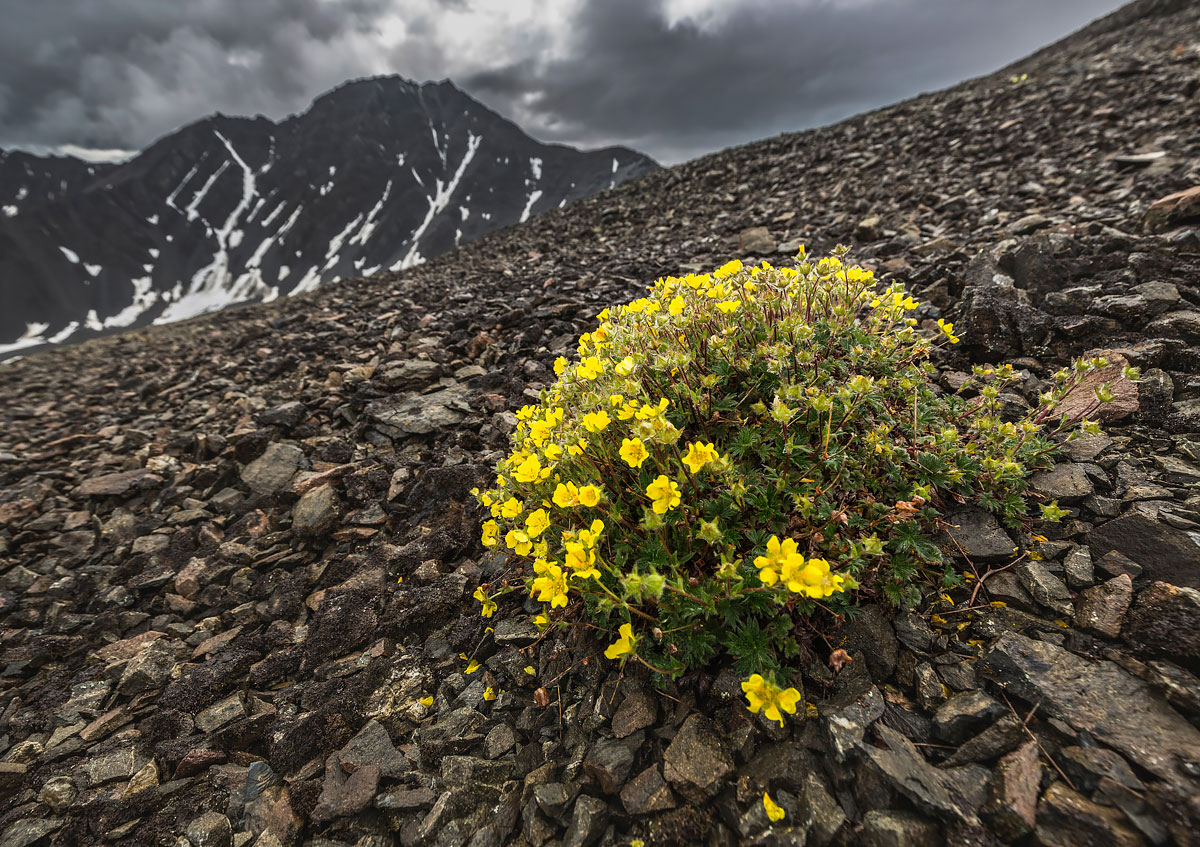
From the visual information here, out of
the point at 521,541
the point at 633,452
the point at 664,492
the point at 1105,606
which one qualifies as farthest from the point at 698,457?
the point at 1105,606

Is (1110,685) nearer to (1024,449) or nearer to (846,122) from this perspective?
(1024,449)

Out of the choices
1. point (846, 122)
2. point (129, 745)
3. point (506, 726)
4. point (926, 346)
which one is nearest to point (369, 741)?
point (506, 726)

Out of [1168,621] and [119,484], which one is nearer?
[1168,621]

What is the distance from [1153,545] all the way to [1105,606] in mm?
443

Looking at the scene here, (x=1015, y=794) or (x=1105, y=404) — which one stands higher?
(x=1105, y=404)

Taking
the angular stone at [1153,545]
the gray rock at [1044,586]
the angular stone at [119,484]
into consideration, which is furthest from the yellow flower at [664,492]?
the angular stone at [119,484]

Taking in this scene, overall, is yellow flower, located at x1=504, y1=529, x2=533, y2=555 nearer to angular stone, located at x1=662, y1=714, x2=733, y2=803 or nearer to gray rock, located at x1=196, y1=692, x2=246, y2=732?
angular stone, located at x1=662, y1=714, x2=733, y2=803

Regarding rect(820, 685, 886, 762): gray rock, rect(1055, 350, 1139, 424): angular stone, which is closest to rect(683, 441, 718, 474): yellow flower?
rect(820, 685, 886, 762): gray rock

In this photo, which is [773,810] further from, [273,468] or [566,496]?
[273,468]

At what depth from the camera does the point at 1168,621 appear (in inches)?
75.7

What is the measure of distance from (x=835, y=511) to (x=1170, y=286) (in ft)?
12.8

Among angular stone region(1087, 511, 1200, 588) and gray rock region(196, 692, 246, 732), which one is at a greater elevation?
angular stone region(1087, 511, 1200, 588)

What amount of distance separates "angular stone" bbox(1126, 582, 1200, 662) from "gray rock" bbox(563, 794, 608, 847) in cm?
230

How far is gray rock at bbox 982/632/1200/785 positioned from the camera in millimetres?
1646
